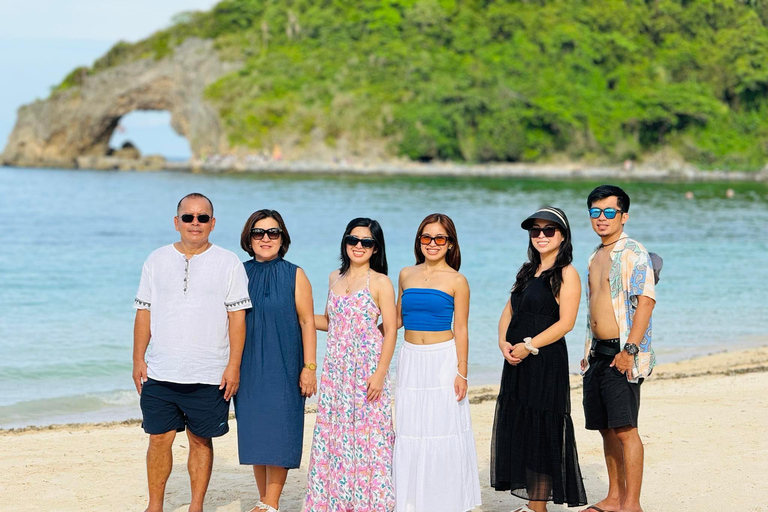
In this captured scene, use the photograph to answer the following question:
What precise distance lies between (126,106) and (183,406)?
88860 mm

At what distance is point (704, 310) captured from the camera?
14.8m

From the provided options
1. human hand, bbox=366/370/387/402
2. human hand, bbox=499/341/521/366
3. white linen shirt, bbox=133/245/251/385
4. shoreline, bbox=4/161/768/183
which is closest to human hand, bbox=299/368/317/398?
human hand, bbox=366/370/387/402

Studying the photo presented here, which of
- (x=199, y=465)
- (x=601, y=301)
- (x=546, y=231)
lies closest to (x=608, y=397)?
(x=601, y=301)

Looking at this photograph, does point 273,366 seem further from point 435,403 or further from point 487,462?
point 487,462

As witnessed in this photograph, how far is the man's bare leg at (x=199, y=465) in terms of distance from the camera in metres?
4.55

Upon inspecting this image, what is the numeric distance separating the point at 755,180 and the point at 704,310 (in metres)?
54.2

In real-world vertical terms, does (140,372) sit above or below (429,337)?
below

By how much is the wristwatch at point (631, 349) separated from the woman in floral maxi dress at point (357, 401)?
48.4 inches

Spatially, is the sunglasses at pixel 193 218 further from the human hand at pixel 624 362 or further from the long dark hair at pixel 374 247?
the human hand at pixel 624 362

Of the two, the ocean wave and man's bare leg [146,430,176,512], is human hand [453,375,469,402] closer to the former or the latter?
man's bare leg [146,430,176,512]

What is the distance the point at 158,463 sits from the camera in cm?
450

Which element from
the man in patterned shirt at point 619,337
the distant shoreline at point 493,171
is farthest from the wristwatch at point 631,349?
the distant shoreline at point 493,171

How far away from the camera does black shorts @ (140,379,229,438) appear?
439 cm

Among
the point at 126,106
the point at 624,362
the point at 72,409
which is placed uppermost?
the point at 126,106
